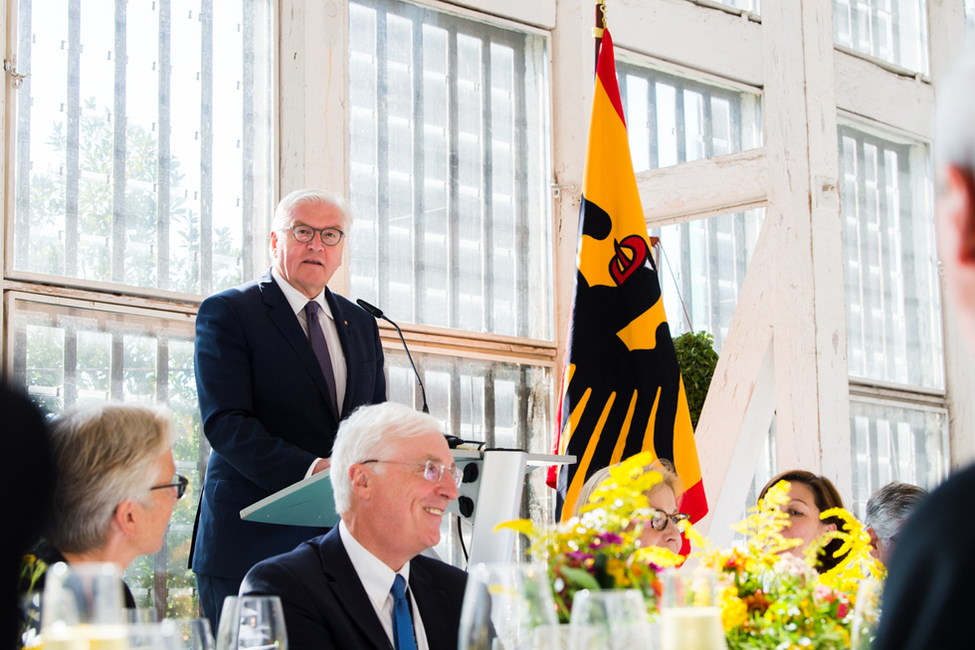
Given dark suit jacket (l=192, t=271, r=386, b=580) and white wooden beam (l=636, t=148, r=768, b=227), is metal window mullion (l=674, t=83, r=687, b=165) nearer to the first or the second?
white wooden beam (l=636, t=148, r=768, b=227)

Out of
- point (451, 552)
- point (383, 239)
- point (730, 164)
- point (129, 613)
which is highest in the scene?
point (730, 164)

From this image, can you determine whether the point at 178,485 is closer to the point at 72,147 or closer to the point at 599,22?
the point at 72,147

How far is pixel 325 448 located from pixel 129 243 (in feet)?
4.67

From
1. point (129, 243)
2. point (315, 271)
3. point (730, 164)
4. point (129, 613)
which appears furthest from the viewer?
point (730, 164)

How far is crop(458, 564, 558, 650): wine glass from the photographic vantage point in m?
1.06

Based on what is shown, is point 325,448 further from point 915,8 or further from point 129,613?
point 915,8

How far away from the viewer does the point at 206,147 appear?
3955 mm

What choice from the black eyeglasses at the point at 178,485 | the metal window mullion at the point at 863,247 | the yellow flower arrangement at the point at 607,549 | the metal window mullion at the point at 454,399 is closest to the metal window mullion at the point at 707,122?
the metal window mullion at the point at 863,247

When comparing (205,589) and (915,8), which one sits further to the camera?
(915,8)

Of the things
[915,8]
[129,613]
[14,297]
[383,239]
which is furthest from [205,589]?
[915,8]

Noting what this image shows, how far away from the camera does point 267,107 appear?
4.16 metres

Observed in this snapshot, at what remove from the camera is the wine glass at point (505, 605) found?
3.48 feet

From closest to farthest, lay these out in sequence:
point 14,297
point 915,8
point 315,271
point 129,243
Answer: point 315,271
point 14,297
point 129,243
point 915,8

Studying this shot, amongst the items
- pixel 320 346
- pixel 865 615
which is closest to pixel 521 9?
pixel 320 346
